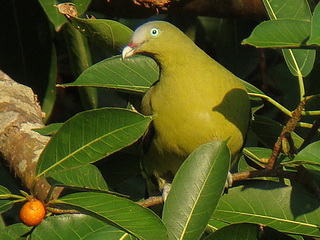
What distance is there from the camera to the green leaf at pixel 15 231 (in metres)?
2.38

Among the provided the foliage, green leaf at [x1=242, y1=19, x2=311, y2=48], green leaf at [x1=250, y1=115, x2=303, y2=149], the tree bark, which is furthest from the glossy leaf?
green leaf at [x1=250, y1=115, x2=303, y2=149]

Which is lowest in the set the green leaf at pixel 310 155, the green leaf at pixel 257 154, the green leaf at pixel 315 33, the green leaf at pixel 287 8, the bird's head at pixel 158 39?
the green leaf at pixel 257 154

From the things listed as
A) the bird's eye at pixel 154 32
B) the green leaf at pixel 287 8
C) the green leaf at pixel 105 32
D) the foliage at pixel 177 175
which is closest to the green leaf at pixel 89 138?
the foliage at pixel 177 175

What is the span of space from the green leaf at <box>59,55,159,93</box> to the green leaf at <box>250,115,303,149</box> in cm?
47

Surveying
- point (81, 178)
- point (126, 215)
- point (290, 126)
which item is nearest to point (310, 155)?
point (290, 126)

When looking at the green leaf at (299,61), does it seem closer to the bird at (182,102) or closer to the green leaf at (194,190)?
the bird at (182,102)

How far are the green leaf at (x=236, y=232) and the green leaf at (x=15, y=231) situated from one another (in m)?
0.56

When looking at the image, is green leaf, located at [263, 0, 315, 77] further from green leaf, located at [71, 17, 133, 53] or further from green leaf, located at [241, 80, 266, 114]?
green leaf, located at [71, 17, 133, 53]

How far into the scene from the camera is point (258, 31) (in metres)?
2.19

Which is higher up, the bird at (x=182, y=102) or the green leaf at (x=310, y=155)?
the green leaf at (x=310, y=155)

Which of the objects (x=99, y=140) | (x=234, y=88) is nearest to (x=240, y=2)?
(x=234, y=88)

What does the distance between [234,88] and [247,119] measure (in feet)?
0.44

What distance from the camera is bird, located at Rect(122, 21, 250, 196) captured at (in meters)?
3.03

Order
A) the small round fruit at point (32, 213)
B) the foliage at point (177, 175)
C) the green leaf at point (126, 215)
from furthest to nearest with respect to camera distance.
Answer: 1. the small round fruit at point (32, 213)
2. the foliage at point (177, 175)
3. the green leaf at point (126, 215)
